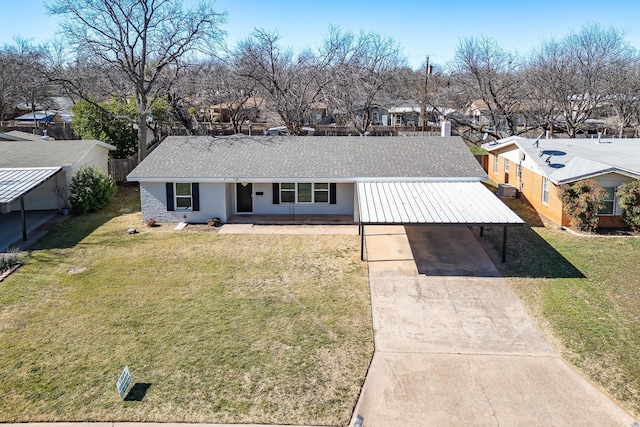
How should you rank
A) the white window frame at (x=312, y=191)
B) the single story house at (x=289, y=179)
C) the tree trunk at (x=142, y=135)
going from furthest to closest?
the tree trunk at (x=142, y=135), the white window frame at (x=312, y=191), the single story house at (x=289, y=179)

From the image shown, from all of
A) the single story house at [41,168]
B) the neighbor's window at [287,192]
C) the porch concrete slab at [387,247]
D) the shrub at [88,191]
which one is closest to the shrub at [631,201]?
the porch concrete slab at [387,247]

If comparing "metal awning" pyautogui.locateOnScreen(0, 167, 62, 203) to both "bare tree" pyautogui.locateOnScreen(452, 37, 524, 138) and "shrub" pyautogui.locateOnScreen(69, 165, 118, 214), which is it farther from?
"bare tree" pyautogui.locateOnScreen(452, 37, 524, 138)

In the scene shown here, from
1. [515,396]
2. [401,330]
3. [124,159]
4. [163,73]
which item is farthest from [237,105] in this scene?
[515,396]

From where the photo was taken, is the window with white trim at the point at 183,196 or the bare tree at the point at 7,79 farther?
the bare tree at the point at 7,79

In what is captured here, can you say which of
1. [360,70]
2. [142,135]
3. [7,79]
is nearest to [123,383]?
[142,135]

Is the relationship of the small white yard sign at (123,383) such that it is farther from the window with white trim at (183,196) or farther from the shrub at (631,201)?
the shrub at (631,201)

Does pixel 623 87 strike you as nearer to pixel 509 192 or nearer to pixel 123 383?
pixel 509 192

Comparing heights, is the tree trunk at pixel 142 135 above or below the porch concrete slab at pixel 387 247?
above
